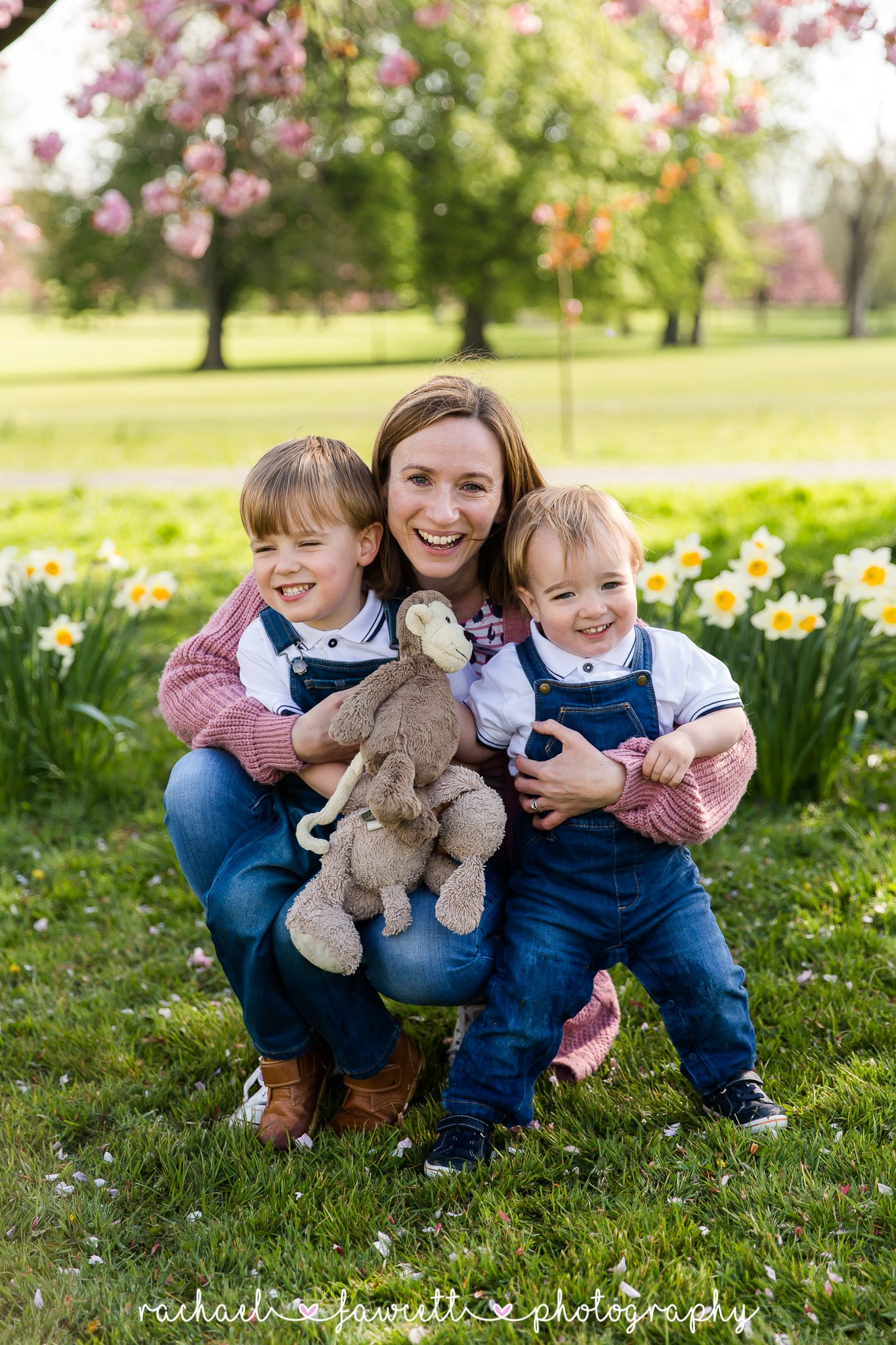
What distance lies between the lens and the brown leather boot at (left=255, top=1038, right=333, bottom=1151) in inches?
83.4

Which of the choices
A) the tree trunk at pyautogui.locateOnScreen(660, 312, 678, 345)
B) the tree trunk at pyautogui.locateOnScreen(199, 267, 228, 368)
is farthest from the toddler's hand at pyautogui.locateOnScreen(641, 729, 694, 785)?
the tree trunk at pyautogui.locateOnScreen(660, 312, 678, 345)

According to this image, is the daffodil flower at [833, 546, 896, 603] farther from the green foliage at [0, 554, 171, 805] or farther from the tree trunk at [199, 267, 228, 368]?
the tree trunk at [199, 267, 228, 368]

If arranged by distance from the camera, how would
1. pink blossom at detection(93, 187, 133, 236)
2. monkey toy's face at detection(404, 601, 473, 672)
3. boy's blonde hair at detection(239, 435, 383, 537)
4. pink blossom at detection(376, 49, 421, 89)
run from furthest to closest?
pink blossom at detection(93, 187, 133, 236), pink blossom at detection(376, 49, 421, 89), boy's blonde hair at detection(239, 435, 383, 537), monkey toy's face at detection(404, 601, 473, 672)

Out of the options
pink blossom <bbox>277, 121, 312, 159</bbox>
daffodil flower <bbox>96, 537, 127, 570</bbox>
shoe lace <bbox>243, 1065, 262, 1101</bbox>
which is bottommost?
shoe lace <bbox>243, 1065, 262, 1101</bbox>

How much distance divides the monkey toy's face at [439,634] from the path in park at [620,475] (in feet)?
21.2

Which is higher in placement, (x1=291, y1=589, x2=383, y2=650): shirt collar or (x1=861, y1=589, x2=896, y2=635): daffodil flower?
(x1=291, y1=589, x2=383, y2=650): shirt collar

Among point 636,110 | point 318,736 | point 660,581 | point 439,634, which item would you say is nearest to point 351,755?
point 318,736

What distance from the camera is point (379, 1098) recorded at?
7.19ft

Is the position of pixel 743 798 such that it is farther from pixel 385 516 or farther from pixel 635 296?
pixel 635 296

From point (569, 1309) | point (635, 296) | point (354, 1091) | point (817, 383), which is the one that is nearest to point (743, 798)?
point (354, 1091)

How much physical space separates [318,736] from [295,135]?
5.02m

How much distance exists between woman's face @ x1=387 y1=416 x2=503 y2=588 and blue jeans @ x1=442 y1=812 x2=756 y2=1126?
0.58 metres

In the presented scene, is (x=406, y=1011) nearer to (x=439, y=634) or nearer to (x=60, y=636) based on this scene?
(x=439, y=634)

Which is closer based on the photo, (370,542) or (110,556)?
(370,542)
